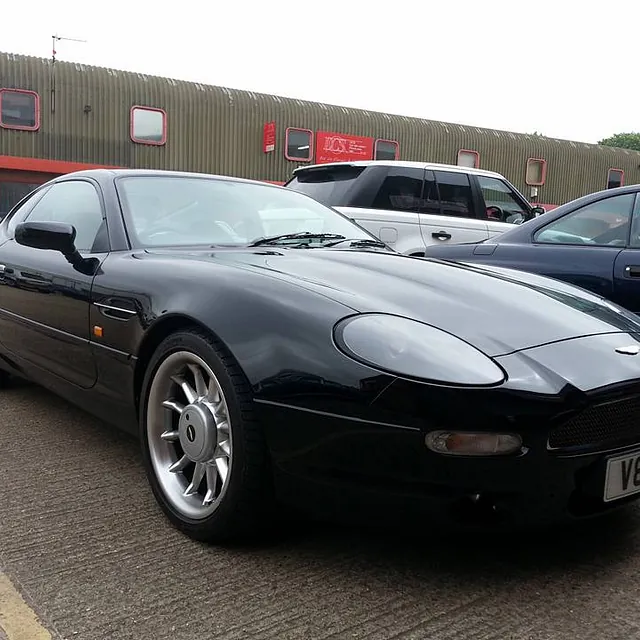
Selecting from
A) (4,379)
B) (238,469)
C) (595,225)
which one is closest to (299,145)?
(595,225)

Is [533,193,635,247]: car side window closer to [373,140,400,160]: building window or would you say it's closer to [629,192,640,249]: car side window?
[629,192,640,249]: car side window

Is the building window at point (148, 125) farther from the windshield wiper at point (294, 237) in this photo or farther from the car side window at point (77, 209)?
the windshield wiper at point (294, 237)

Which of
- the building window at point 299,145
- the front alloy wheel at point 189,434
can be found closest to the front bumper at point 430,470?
the front alloy wheel at point 189,434

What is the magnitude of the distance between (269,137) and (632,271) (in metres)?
13.1

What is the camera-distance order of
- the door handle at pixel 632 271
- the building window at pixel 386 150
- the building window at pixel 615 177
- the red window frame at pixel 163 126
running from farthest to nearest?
the building window at pixel 615 177 → the building window at pixel 386 150 → the red window frame at pixel 163 126 → the door handle at pixel 632 271

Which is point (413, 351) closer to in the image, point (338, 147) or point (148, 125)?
point (148, 125)

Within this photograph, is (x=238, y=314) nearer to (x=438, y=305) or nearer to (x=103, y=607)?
(x=438, y=305)

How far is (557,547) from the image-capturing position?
7.02 ft

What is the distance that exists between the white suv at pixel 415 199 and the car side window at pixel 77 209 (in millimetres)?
3411

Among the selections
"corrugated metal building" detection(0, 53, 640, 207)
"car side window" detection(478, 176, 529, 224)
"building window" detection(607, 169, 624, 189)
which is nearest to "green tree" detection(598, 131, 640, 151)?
"building window" detection(607, 169, 624, 189)

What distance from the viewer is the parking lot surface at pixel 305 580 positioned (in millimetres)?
1727

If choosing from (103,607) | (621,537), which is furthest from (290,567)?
Result: (621,537)

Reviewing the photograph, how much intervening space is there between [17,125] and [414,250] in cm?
954

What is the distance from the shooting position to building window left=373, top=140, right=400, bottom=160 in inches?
678
